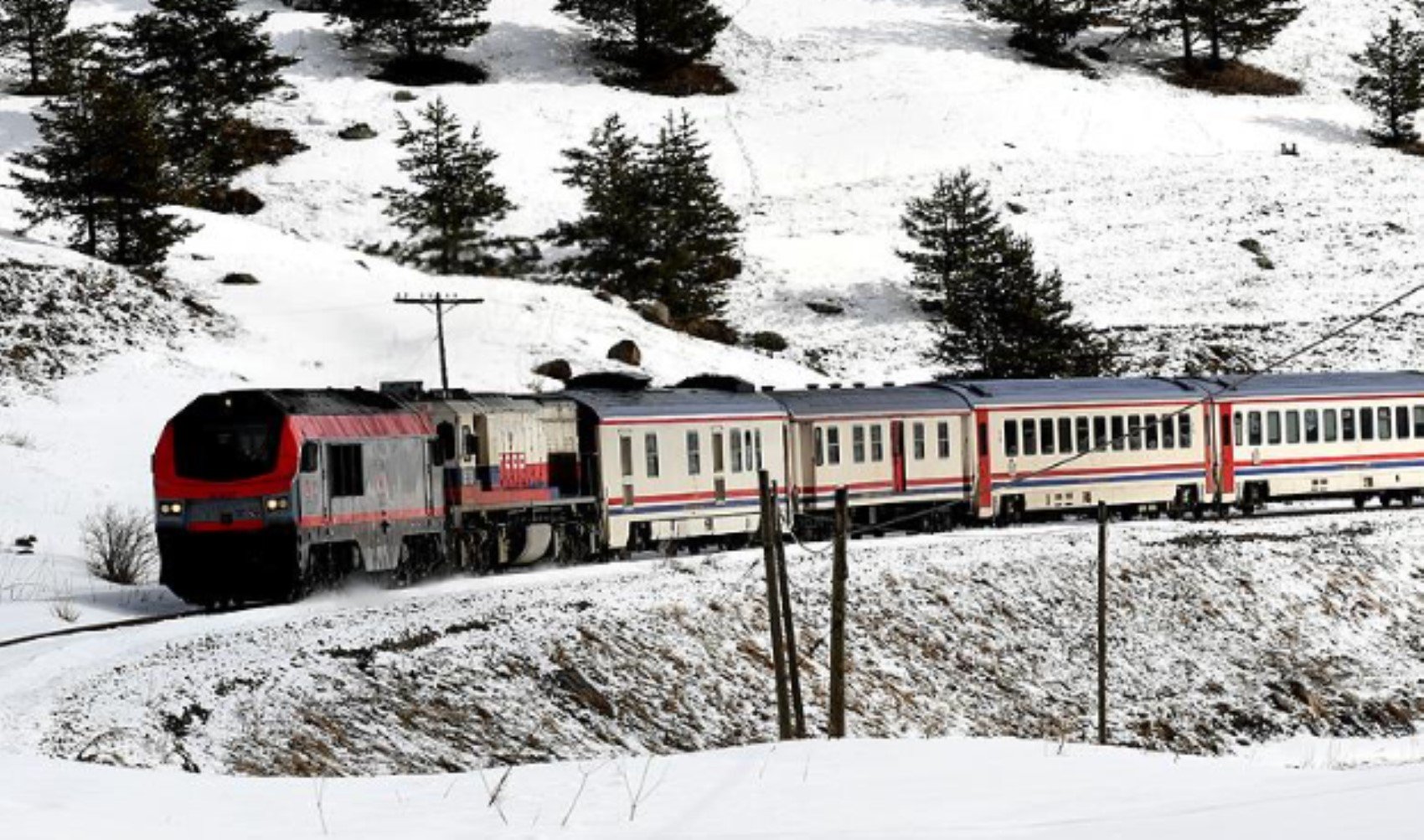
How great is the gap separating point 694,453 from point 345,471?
35.3 ft

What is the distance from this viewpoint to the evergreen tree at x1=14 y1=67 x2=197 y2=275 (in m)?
56.8

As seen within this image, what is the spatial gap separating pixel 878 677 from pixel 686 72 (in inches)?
2935

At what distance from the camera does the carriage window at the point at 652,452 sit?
37812mm

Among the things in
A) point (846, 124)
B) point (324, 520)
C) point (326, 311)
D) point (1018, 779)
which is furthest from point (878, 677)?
point (846, 124)

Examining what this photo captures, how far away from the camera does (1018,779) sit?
14.1 metres

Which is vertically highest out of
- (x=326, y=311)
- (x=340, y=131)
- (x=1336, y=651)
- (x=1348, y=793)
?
(x=340, y=131)

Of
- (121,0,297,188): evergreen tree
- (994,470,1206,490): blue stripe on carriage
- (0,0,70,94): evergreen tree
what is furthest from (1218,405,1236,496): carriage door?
(0,0,70,94): evergreen tree

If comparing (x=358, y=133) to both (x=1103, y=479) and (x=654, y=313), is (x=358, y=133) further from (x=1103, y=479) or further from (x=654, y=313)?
(x=1103, y=479)

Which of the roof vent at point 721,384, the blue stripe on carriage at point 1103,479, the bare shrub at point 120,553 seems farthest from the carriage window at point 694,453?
the bare shrub at point 120,553

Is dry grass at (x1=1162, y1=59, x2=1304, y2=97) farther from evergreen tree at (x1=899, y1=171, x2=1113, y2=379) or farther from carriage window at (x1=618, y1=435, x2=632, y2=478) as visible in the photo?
carriage window at (x1=618, y1=435, x2=632, y2=478)

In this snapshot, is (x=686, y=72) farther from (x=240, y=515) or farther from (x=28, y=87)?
(x=240, y=515)

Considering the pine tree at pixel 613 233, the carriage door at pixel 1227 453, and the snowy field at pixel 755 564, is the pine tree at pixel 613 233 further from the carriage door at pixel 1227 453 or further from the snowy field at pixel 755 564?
the carriage door at pixel 1227 453

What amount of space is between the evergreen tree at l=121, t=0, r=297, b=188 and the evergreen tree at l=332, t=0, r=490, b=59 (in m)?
8.52

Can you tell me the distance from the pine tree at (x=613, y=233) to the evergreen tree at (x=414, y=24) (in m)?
23.3
